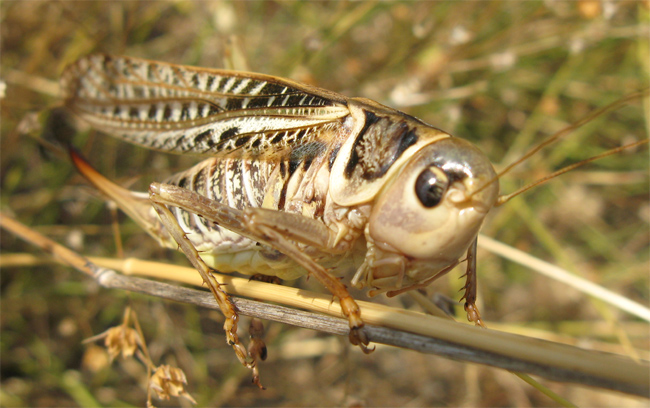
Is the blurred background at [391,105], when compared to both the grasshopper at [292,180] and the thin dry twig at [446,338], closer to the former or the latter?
the grasshopper at [292,180]

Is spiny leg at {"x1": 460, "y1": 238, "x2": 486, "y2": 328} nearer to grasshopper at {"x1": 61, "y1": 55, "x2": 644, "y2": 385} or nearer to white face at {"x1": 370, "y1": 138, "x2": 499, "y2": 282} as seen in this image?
grasshopper at {"x1": 61, "y1": 55, "x2": 644, "y2": 385}

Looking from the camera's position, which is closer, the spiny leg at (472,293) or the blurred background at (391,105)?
the spiny leg at (472,293)

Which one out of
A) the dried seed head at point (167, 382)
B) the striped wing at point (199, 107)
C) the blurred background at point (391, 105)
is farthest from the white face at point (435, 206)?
the blurred background at point (391, 105)

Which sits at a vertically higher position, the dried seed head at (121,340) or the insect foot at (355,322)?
the insect foot at (355,322)

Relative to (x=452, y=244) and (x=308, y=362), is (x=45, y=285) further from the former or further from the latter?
(x=452, y=244)

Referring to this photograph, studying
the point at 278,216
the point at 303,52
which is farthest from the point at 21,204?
the point at 278,216

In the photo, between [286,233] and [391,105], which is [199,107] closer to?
[286,233]

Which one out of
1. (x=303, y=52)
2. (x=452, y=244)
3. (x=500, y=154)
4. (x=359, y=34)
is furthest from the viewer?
(x=359, y=34)
